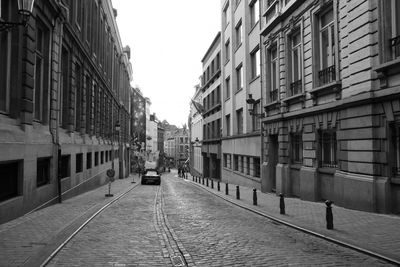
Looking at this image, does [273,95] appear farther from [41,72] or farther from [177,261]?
[177,261]

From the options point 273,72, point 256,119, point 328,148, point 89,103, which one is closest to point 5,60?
point 328,148

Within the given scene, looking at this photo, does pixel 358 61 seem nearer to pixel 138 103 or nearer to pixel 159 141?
pixel 138 103

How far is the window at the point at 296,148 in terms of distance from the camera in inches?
733

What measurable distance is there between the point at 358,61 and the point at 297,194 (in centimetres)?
782

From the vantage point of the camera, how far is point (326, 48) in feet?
53.7

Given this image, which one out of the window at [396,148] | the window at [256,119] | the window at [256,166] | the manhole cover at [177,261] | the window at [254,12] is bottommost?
the manhole cover at [177,261]

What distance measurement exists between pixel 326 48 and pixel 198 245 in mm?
11227

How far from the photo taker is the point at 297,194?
18.8m

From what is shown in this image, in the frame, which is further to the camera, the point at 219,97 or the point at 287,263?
the point at 219,97

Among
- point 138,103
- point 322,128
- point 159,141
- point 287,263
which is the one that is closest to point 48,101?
point 322,128

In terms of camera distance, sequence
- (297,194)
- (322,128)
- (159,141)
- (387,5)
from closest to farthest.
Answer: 1. (387,5)
2. (322,128)
3. (297,194)
4. (159,141)

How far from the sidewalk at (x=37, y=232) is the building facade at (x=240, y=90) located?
43.8 feet

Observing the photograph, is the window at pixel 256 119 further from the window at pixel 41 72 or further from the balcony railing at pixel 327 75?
the window at pixel 41 72

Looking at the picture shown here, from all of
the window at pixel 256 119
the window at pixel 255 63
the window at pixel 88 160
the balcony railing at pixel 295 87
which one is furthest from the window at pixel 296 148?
the window at pixel 88 160
